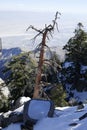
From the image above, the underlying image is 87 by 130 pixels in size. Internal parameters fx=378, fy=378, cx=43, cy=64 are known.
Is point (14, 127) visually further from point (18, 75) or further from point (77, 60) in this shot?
point (77, 60)

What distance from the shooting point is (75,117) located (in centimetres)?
2089

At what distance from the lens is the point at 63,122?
65.9ft

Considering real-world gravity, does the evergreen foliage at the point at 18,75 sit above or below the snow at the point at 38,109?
below

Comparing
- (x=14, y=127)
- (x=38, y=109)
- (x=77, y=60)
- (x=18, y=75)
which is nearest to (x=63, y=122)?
(x=38, y=109)

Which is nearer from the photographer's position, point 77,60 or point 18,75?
point 18,75

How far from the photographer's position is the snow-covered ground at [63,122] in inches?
747

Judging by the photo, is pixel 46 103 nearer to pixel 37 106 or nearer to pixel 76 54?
pixel 37 106

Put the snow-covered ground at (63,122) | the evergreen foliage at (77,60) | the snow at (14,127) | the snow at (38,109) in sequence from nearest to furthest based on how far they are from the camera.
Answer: the snow-covered ground at (63,122), the snow at (14,127), the snow at (38,109), the evergreen foliage at (77,60)

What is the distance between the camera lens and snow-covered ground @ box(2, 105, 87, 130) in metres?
19.0

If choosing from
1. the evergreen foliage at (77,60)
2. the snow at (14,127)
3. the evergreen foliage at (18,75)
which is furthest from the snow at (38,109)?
the evergreen foliage at (77,60)

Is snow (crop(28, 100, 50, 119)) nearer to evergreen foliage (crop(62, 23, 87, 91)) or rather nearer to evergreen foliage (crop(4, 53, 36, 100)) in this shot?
evergreen foliage (crop(4, 53, 36, 100))

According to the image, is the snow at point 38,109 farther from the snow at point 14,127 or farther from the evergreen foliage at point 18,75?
the evergreen foliage at point 18,75

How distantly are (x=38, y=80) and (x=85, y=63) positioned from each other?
92.7 ft

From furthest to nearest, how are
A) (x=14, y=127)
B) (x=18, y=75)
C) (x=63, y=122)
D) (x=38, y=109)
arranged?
(x=18, y=75), (x=38, y=109), (x=14, y=127), (x=63, y=122)
